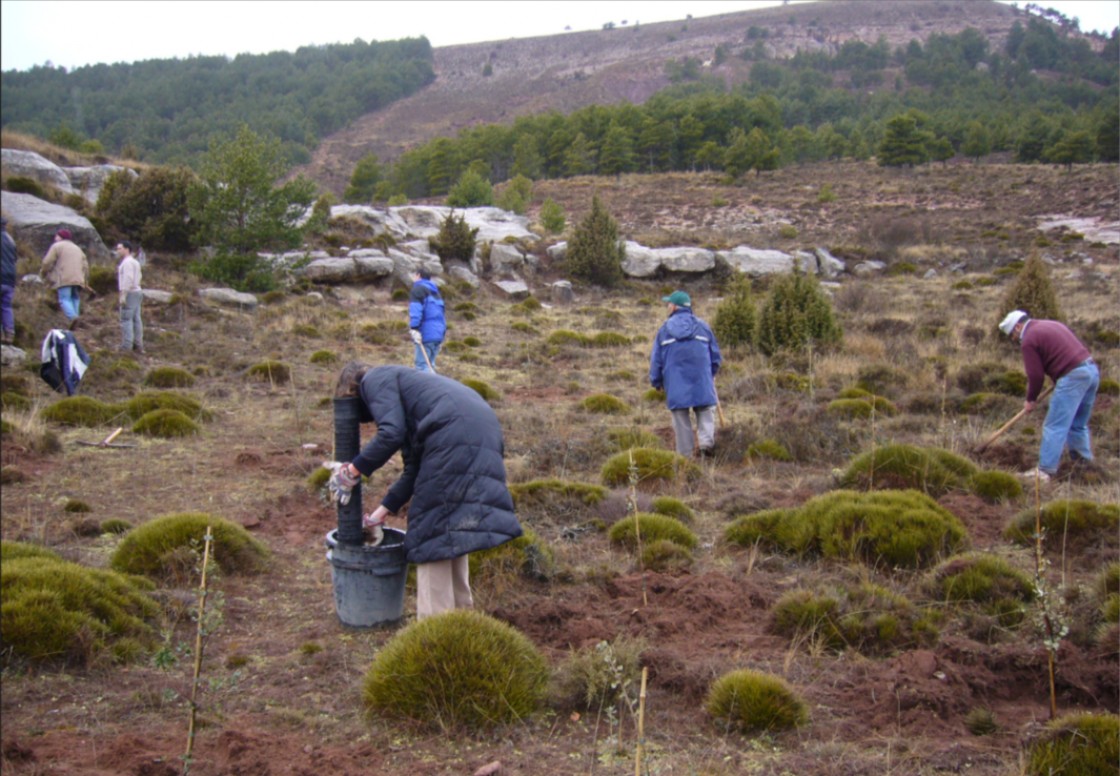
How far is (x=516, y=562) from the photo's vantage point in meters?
5.63

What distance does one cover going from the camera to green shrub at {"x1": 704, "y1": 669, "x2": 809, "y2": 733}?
149 inches

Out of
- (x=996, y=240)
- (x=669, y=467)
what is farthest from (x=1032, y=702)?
(x=996, y=240)

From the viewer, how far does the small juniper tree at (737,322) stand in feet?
50.6

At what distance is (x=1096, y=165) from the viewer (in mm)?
48969

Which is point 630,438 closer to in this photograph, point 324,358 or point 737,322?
point 737,322

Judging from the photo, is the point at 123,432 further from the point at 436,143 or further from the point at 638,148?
the point at 638,148

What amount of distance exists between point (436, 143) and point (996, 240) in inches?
1472

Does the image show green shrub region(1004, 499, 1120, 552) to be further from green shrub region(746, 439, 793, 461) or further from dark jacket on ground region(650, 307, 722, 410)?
dark jacket on ground region(650, 307, 722, 410)

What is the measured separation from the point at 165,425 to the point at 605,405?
5.29 metres

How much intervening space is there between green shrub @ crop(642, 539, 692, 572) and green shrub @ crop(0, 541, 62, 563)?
144 inches

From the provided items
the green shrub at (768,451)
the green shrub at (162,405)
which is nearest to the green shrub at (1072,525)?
the green shrub at (768,451)

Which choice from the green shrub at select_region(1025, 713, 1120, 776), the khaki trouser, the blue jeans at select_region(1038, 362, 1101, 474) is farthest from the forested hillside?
the blue jeans at select_region(1038, 362, 1101, 474)

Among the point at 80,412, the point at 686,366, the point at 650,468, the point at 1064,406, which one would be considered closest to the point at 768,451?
the point at 686,366

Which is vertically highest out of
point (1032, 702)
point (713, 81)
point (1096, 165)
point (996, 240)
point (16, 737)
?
point (713, 81)
